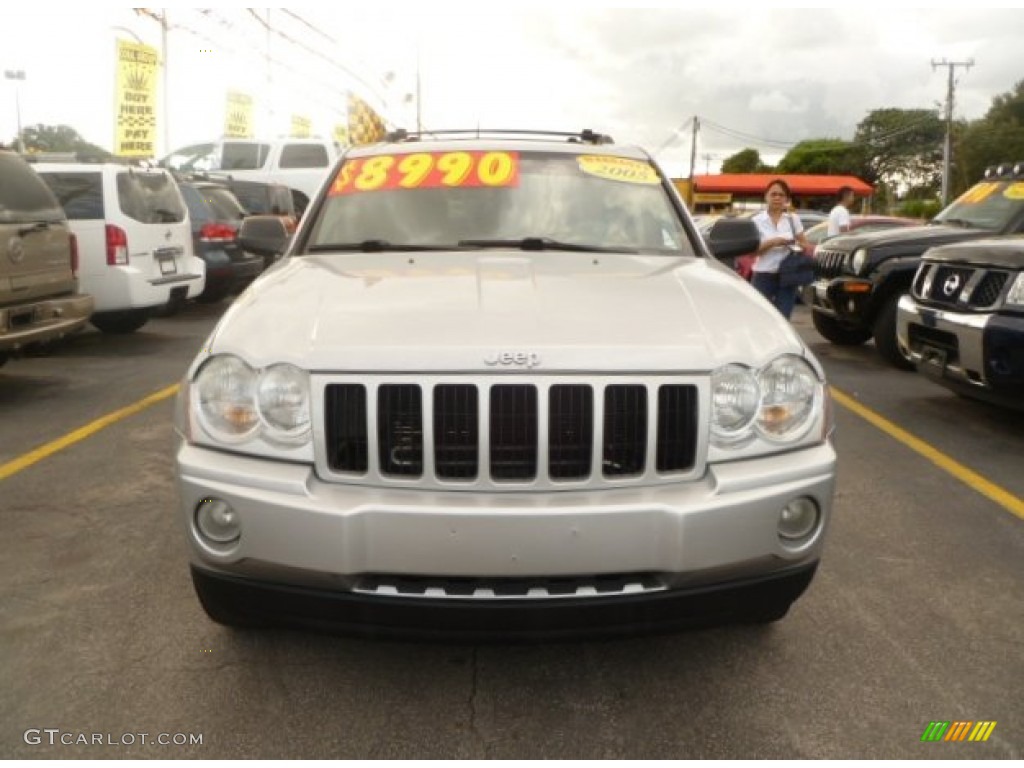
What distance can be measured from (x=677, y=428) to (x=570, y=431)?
290mm

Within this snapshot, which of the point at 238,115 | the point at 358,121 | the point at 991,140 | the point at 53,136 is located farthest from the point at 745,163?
the point at 238,115

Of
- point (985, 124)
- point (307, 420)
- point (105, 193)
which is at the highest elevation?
point (985, 124)

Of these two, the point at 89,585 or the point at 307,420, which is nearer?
the point at 307,420

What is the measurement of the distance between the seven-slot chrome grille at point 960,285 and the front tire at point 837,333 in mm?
3366

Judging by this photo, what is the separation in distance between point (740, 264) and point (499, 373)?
1067 centimetres

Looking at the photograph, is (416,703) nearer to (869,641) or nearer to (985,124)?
(869,641)

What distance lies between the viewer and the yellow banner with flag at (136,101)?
16.7 metres

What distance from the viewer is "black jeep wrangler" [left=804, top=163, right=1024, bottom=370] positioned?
794 centimetres

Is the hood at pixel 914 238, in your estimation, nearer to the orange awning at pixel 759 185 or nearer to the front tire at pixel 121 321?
the front tire at pixel 121 321

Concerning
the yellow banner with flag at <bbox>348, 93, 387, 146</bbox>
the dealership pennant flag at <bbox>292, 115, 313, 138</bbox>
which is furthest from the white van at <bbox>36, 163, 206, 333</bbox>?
the yellow banner with flag at <bbox>348, 93, 387, 146</bbox>

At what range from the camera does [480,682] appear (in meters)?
2.80

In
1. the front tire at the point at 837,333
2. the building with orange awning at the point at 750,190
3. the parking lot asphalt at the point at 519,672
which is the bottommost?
the parking lot asphalt at the point at 519,672

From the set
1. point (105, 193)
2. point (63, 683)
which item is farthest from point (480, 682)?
point (105, 193)

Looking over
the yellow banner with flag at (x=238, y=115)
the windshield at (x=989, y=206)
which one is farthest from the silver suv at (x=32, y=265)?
the yellow banner with flag at (x=238, y=115)
